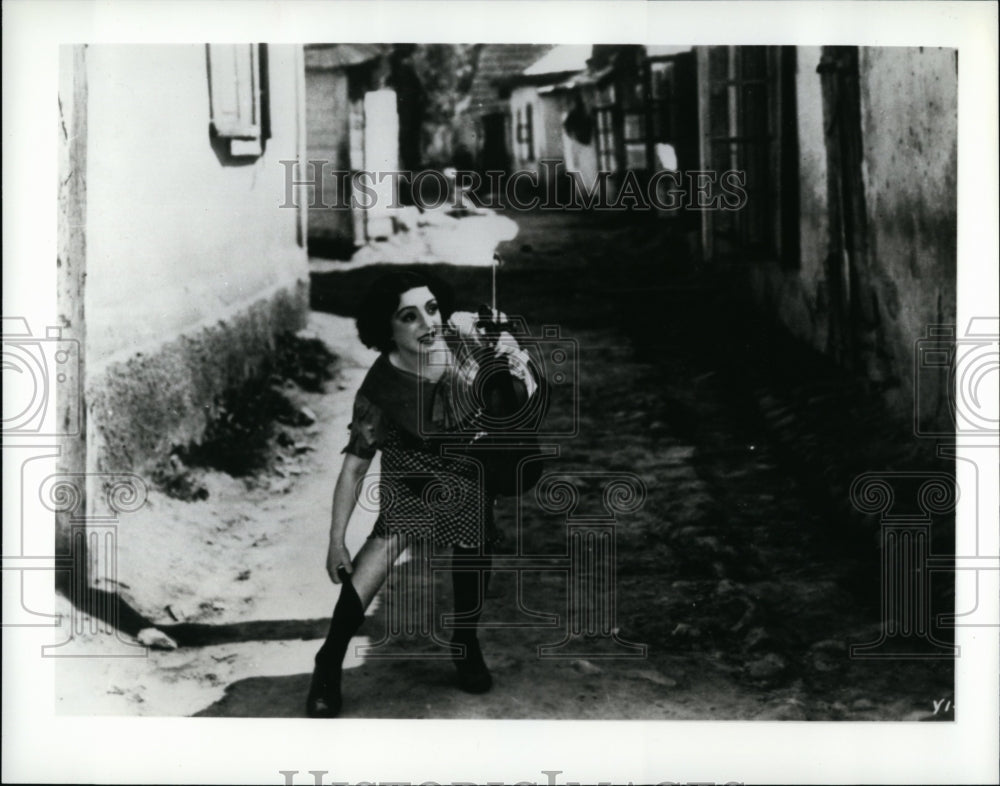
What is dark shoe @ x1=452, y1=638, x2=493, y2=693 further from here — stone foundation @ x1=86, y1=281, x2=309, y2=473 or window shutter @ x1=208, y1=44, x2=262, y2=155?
window shutter @ x1=208, y1=44, x2=262, y2=155

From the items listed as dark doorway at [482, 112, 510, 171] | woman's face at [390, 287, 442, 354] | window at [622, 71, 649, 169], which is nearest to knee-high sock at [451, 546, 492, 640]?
woman's face at [390, 287, 442, 354]

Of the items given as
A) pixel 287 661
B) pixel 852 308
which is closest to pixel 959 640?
pixel 852 308

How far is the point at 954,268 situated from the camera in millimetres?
3988

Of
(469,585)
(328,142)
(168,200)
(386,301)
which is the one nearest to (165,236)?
(168,200)

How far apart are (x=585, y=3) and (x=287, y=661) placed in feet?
7.63

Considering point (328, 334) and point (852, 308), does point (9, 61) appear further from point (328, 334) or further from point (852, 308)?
point (852, 308)

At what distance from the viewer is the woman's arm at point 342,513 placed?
4031 millimetres

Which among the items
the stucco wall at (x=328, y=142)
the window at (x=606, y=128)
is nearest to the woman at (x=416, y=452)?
the stucco wall at (x=328, y=142)

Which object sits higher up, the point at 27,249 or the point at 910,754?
the point at 27,249

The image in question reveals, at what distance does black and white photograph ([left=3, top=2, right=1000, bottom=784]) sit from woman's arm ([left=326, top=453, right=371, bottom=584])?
0.7 inches

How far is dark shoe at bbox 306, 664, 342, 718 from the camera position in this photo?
4004mm

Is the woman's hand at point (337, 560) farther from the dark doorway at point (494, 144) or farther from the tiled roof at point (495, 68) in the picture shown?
the tiled roof at point (495, 68)

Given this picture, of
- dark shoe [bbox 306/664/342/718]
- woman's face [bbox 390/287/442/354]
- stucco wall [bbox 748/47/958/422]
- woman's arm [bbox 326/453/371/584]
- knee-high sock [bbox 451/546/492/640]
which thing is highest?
stucco wall [bbox 748/47/958/422]

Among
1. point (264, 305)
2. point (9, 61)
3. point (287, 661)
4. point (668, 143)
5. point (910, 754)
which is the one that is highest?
point (9, 61)
